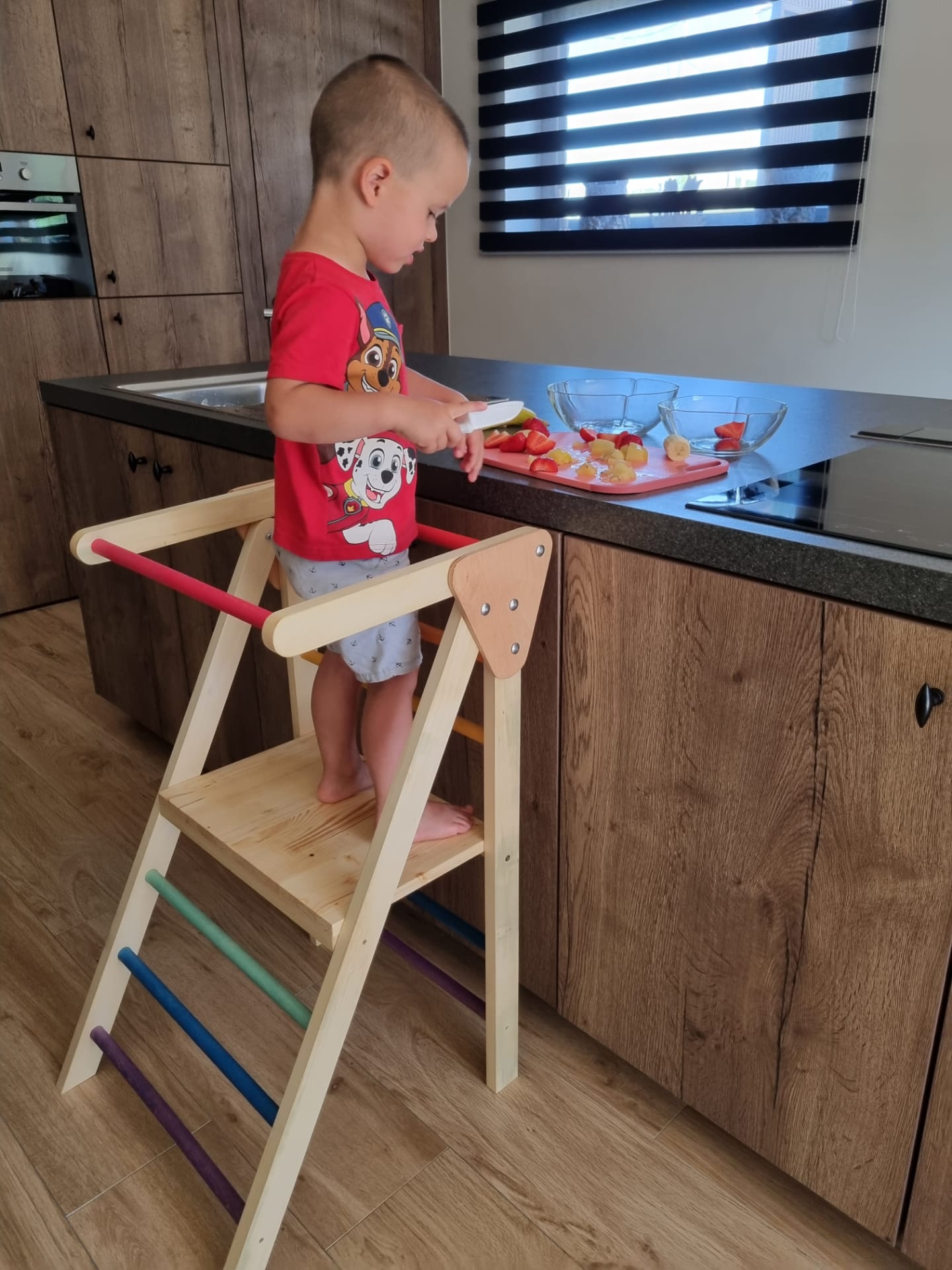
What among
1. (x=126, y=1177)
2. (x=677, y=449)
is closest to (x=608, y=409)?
(x=677, y=449)

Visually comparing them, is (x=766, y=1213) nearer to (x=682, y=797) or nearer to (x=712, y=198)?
(x=682, y=797)

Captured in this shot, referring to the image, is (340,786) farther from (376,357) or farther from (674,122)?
(674,122)

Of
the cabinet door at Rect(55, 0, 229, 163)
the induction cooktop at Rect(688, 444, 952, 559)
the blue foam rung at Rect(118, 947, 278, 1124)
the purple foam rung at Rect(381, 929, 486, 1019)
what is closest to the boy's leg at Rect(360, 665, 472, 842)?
the purple foam rung at Rect(381, 929, 486, 1019)

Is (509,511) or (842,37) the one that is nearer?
(509,511)

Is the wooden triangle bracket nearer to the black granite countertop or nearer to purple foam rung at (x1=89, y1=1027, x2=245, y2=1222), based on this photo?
the black granite countertop

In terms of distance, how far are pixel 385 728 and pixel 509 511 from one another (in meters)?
0.31

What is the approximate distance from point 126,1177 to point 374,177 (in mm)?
1214

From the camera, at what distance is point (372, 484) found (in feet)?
3.57

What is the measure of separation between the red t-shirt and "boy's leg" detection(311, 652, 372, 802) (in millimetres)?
193

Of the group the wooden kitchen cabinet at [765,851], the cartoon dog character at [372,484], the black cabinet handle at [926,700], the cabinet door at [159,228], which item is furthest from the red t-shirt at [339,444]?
the cabinet door at [159,228]

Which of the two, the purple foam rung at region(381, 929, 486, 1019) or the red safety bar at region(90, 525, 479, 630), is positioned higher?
the red safety bar at region(90, 525, 479, 630)

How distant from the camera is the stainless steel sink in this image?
6.18 feet

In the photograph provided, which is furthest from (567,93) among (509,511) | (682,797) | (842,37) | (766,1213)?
(766,1213)

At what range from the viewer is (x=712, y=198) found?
319cm
